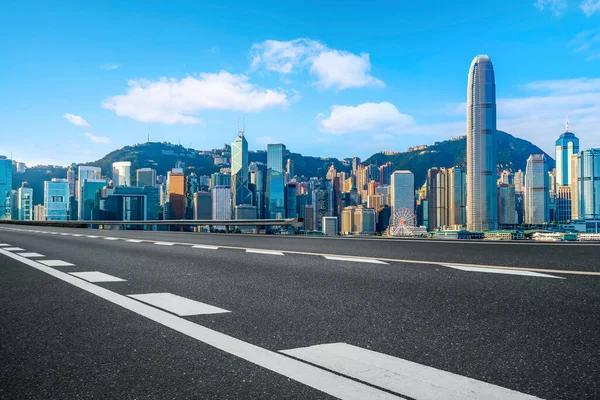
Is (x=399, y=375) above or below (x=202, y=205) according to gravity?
below

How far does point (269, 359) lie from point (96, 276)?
4838mm

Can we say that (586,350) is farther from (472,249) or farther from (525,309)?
(472,249)

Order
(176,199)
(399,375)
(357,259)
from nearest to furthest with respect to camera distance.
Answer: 1. (399,375)
2. (357,259)
3. (176,199)

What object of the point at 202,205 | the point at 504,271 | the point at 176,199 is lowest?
the point at 504,271

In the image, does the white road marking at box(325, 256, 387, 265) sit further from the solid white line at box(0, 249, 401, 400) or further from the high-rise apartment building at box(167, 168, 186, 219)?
the high-rise apartment building at box(167, 168, 186, 219)

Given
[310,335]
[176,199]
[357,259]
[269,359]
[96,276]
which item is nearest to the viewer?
[269,359]

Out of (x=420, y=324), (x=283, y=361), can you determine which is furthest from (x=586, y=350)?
(x=283, y=361)

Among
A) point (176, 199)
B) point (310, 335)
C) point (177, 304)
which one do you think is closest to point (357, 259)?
point (177, 304)

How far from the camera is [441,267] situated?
7215 millimetres

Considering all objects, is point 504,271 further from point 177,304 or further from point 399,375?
point 399,375

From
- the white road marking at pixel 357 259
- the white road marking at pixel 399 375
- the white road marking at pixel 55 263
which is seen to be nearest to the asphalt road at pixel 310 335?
the white road marking at pixel 399 375

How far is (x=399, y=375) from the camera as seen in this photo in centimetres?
250

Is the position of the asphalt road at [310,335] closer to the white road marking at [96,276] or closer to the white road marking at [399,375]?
the white road marking at [399,375]

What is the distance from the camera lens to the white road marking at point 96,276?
21.6ft
